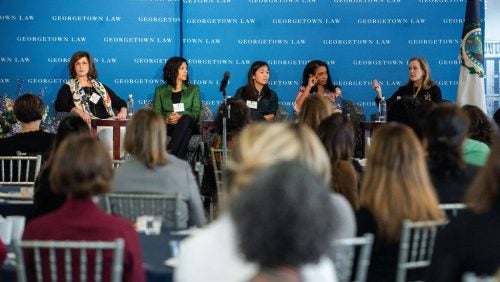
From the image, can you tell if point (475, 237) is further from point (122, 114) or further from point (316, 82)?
point (316, 82)

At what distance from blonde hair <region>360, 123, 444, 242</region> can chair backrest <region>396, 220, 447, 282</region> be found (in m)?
0.06

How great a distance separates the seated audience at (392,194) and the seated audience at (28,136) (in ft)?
10.2

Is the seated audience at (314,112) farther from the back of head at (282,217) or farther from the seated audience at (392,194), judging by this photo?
the back of head at (282,217)

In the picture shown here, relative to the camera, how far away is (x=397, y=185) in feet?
10.2

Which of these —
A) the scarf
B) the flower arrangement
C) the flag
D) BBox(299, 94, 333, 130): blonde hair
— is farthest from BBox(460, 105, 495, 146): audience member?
the scarf

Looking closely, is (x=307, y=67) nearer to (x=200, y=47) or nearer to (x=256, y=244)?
(x=200, y=47)

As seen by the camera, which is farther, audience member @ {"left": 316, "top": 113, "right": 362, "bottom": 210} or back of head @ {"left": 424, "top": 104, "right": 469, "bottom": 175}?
audience member @ {"left": 316, "top": 113, "right": 362, "bottom": 210}

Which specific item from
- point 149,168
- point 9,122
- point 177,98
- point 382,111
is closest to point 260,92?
point 177,98

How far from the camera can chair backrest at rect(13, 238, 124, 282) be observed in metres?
2.54

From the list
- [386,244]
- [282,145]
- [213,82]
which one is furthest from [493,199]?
[213,82]

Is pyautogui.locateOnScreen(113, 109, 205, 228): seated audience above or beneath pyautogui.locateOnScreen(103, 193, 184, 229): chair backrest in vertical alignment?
above

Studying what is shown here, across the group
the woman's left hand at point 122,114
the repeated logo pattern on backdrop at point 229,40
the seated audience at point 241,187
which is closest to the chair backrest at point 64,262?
the seated audience at point 241,187

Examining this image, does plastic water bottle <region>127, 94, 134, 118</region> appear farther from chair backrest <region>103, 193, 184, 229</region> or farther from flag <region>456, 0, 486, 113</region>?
chair backrest <region>103, 193, 184, 229</region>

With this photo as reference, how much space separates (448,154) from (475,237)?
1.24m
